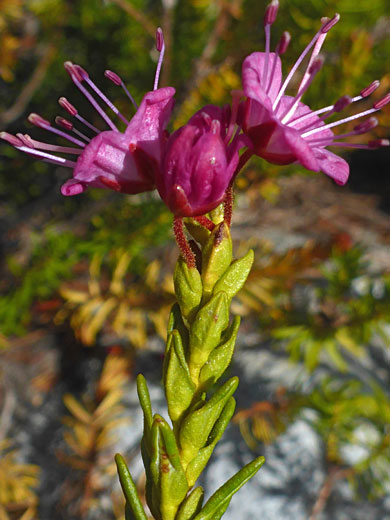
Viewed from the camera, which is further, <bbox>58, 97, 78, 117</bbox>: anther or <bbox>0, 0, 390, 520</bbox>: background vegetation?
<bbox>0, 0, 390, 520</bbox>: background vegetation

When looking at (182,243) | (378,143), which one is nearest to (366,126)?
(378,143)

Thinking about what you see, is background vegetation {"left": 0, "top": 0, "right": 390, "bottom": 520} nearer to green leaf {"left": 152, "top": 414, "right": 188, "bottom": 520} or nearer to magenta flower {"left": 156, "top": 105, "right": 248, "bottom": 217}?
green leaf {"left": 152, "top": 414, "right": 188, "bottom": 520}

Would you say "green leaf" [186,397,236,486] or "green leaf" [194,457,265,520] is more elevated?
"green leaf" [186,397,236,486]

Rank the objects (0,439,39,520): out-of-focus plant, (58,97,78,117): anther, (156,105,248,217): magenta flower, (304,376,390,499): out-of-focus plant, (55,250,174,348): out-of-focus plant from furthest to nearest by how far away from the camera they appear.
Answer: (55,250,174,348): out-of-focus plant → (0,439,39,520): out-of-focus plant → (304,376,390,499): out-of-focus plant → (58,97,78,117): anther → (156,105,248,217): magenta flower

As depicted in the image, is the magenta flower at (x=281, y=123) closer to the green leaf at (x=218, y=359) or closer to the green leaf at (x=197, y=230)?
the green leaf at (x=197, y=230)

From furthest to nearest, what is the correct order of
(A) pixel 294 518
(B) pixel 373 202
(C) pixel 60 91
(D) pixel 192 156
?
1. (B) pixel 373 202
2. (C) pixel 60 91
3. (A) pixel 294 518
4. (D) pixel 192 156

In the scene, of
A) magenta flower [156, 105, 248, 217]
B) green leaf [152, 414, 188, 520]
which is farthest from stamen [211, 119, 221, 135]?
green leaf [152, 414, 188, 520]

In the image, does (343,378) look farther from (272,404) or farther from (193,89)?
(193,89)

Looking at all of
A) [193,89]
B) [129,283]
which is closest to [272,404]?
[129,283]
